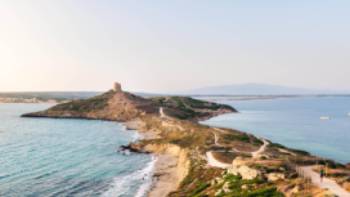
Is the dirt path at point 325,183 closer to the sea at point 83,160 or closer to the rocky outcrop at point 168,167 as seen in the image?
the rocky outcrop at point 168,167

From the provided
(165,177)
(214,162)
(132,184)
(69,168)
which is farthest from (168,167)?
(69,168)

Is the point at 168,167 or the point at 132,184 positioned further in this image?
the point at 168,167

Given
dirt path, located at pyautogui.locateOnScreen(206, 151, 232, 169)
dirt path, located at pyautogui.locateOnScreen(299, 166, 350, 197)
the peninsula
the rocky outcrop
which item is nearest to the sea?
the rocky outcrop

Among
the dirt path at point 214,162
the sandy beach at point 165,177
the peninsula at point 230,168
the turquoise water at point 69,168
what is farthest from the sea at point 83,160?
the dirt path at point 214,162

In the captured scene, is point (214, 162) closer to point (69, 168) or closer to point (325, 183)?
point (69, 168)

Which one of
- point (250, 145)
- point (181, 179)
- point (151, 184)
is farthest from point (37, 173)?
point (250, 145)

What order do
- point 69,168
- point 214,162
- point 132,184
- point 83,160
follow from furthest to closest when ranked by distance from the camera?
point 83,160
point 69,168
point 214,162
point 132,184
